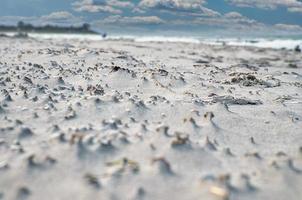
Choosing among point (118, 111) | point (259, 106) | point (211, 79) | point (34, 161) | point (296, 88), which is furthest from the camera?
point (211, 79)

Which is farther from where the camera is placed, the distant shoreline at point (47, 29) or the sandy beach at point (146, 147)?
the distant shoreline at point (47, 29)

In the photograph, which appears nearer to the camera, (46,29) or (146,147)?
(146,147)

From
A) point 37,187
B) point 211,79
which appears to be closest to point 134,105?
point 37,187

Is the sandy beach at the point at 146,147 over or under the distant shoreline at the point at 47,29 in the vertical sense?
over

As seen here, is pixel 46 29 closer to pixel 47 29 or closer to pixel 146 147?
pixel 47 29

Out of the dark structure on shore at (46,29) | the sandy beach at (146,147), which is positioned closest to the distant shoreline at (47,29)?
the dark structure on shore at (46,29)

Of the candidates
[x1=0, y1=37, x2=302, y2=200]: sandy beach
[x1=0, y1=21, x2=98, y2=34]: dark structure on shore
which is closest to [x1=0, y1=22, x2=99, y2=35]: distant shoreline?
[x1=0, y1=21, x2=98, y2=34]: dark structure on shore

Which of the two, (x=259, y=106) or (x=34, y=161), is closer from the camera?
(x=34, y=161)

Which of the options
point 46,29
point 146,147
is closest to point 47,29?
point 46,29

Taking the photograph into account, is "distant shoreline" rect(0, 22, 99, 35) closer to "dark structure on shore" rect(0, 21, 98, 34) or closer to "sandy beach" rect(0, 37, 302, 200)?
"dark structure on shore" rect(0, 21, 98, 34)

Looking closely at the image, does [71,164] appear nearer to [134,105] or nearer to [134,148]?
[134,148]

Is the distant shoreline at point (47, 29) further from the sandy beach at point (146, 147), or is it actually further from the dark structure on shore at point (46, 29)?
the sandy beach at point (146, 147)
